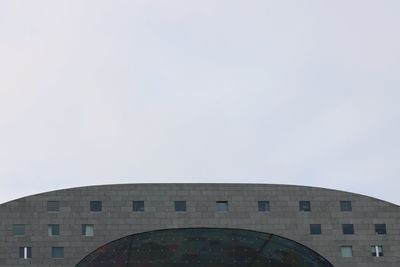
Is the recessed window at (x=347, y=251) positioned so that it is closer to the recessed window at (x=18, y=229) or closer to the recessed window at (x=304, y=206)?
the recessed window at (x=304, y=206)

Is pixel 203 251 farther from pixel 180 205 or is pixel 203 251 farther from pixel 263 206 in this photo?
pixel 263 206

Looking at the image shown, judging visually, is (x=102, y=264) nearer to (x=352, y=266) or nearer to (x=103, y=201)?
(x=103, y=201)

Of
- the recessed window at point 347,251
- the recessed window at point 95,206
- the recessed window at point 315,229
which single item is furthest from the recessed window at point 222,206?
the recessed window at point 347,251

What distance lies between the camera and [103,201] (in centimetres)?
6162

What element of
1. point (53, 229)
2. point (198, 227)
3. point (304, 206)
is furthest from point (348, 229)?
point (53, 229)

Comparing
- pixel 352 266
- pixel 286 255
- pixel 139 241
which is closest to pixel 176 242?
pixel 139 241

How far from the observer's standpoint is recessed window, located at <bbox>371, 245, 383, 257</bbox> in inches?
2454

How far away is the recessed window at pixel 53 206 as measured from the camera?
→ 201 ft

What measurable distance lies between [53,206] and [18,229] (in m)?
2.45

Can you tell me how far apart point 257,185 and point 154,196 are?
631cm

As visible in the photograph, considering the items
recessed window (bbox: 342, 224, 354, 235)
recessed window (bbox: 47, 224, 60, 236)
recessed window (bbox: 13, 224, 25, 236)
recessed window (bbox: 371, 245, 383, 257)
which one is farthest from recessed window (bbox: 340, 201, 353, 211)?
recessed window (bbox: 13, 224, 25, 236)

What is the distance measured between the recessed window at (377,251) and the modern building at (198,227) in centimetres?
9

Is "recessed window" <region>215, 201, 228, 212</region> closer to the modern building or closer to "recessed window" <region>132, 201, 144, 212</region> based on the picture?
the modern building

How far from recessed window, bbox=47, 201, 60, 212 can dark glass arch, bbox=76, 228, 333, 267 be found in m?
3.43
